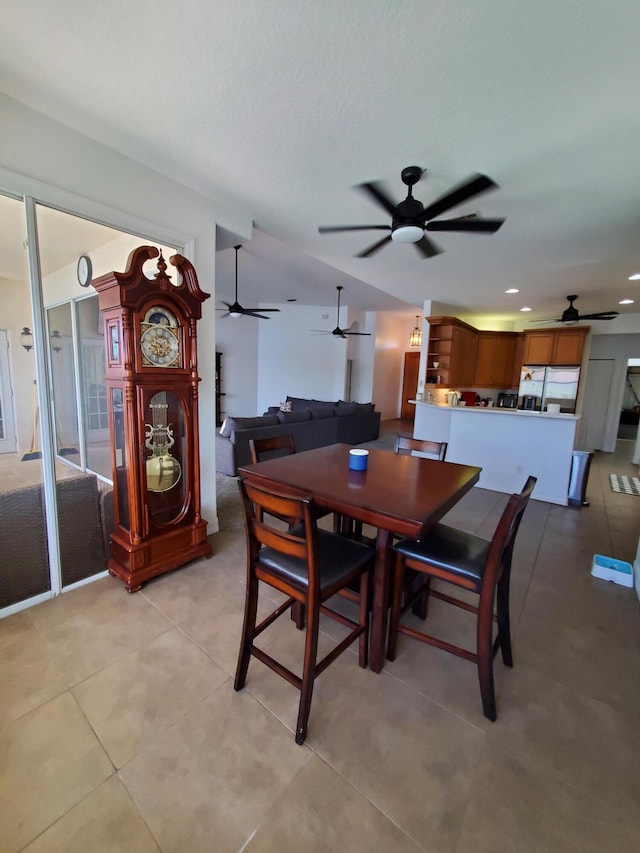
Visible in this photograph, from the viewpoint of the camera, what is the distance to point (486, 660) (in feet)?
4.61

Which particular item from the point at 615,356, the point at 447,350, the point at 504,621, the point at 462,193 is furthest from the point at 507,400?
the point at 504,621

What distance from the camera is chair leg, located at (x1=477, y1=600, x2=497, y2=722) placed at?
140cm

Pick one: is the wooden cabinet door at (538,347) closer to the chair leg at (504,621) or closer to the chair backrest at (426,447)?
the chair backrest at (426,447)

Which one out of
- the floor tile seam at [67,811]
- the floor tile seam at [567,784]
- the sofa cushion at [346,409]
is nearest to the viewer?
the floor tile seam at [67,811]

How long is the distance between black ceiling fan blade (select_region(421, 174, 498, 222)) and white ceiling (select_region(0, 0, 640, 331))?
0.27 metres

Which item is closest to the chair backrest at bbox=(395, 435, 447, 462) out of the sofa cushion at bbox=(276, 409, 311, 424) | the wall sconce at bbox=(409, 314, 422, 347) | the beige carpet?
the beige carpet

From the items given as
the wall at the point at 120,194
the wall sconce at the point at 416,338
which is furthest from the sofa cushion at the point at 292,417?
the wall sconce at the point at 416,338

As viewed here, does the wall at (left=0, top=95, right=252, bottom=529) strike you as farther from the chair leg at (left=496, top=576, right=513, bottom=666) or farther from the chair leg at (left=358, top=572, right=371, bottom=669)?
the chair leg at (left=496, top=576, right=513, bottom=666)

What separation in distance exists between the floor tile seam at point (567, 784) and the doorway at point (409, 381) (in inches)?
365

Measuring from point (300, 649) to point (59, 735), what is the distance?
0.99 meters

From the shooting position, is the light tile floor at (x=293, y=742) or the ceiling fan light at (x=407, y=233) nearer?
the light tile floor at (x=293, y=742)

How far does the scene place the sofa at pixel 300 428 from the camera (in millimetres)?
4398

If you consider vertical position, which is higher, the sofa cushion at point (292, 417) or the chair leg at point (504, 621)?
the sofa cushion at point (292, 417)

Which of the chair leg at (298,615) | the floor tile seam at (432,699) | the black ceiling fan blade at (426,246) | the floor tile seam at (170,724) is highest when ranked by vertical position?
the black ceiling fan blade at (426,246)
